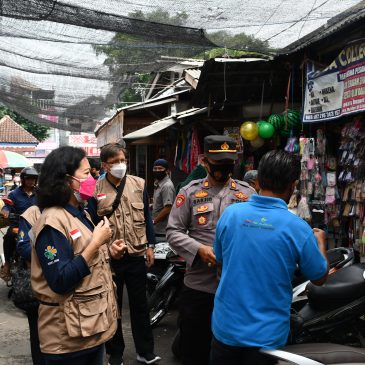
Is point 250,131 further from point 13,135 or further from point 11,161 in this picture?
point 13,135

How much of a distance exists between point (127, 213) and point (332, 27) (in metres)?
2.91

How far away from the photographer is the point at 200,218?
10.6 ft

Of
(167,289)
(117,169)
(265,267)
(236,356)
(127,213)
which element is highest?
(117,169)

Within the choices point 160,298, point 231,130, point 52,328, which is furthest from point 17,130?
point 52,328

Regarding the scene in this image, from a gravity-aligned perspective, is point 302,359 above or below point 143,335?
above

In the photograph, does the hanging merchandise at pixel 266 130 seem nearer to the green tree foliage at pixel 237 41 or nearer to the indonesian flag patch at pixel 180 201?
the green tree foliage at pixel 237 41

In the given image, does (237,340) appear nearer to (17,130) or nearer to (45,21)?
(45,21)

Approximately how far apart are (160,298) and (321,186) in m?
2.25

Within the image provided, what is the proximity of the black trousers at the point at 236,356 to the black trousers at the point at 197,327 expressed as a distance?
2.66 feet

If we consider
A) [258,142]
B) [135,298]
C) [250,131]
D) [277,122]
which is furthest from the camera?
[258,142]

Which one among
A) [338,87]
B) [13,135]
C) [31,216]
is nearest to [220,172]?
[31,216]

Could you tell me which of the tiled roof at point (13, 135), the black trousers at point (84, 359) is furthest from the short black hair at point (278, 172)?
the tiled roof at point (13, 135)

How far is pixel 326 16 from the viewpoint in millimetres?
4777

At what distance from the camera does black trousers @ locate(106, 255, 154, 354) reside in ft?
13.3
